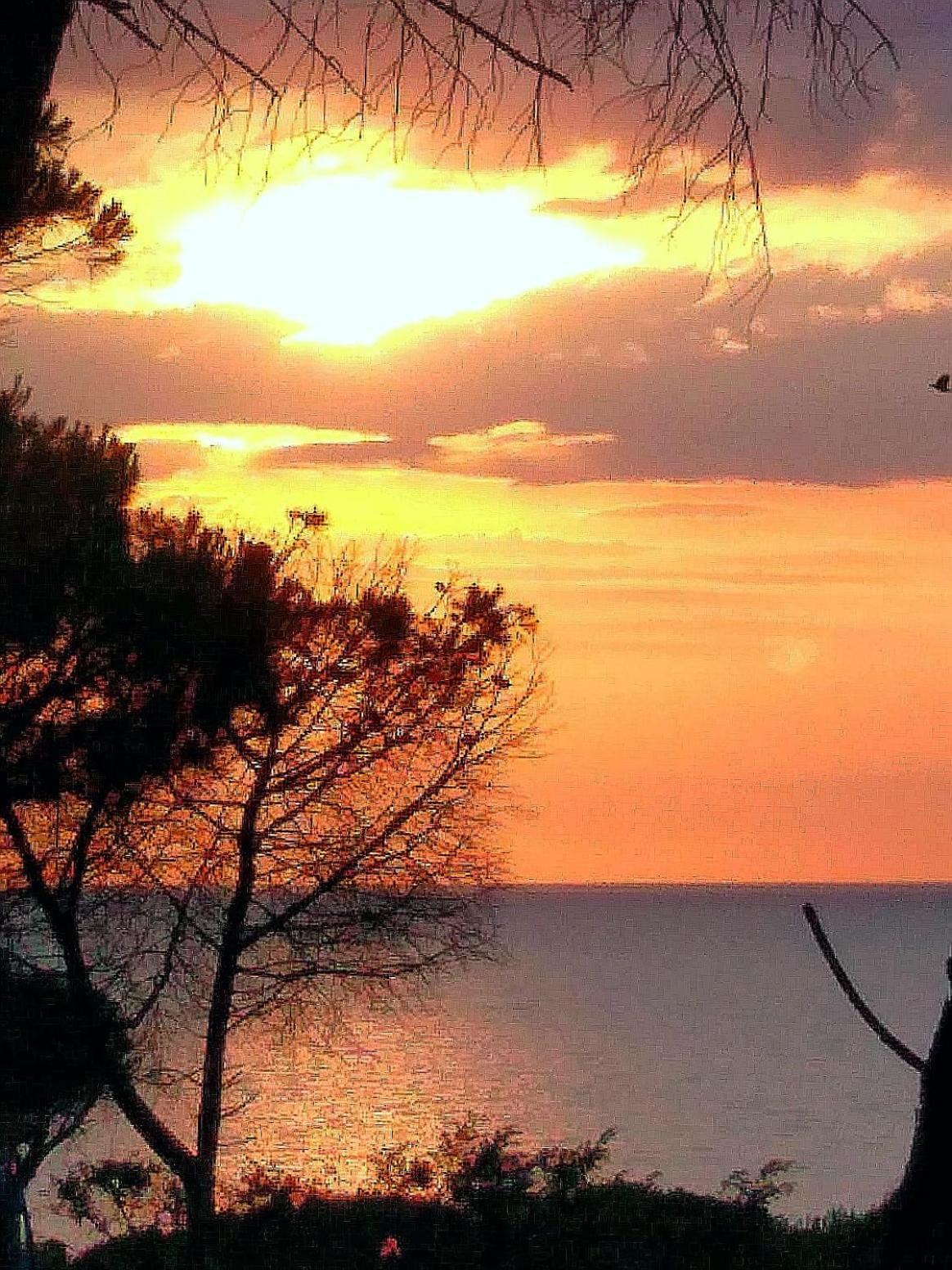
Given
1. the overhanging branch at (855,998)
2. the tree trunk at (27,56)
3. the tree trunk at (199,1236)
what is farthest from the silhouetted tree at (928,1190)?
the tree trunk at (199,1236)

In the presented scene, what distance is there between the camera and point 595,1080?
4638 inches

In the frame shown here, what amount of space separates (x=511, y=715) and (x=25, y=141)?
17076mm

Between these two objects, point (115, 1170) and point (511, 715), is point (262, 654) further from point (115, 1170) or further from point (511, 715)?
point (115, 1170)

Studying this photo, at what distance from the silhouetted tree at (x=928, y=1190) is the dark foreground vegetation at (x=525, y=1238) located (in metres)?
9.27

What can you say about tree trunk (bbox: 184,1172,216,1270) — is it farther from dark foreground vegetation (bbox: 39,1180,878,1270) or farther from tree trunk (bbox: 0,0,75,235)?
tree trunk (bbox: 0,0,75,235)

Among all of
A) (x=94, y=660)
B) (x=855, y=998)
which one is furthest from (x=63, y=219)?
(x=855, y=998)

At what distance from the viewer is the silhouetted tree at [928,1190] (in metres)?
2.34

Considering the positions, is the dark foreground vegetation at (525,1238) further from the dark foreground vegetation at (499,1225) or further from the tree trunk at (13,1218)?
the tree trunk at (13,1218)

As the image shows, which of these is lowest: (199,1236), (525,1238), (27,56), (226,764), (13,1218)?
(13,1218)

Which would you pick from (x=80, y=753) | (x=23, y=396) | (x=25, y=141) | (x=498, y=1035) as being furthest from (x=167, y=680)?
(x=498, y=1035)

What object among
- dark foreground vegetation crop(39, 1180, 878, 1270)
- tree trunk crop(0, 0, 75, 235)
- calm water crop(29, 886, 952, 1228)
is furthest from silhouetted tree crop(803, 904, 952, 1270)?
calm water crop(29, 886, 952, 1228)

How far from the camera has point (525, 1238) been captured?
473 inches

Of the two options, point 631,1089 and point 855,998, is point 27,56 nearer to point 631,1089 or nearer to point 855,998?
point 855,998

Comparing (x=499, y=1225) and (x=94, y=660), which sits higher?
(x=94, y=660)
